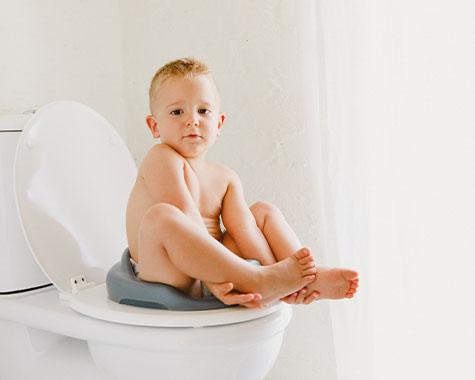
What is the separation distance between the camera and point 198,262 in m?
0.91

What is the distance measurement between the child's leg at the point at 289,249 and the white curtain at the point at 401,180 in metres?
0.18

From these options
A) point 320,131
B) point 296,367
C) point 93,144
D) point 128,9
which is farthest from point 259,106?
point 296,367

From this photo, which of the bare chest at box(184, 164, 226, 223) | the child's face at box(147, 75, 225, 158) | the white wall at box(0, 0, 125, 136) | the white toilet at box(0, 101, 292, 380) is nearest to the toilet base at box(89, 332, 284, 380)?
the white toilet at box(0, 101, 292, 380)

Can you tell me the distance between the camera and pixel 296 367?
144 centimetres

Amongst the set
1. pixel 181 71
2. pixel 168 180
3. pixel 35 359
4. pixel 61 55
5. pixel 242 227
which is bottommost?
pixel 35 359

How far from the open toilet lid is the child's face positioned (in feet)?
0.86

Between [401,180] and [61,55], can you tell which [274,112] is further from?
[61,55]

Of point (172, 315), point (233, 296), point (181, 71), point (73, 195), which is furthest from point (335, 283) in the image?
point (73, 195)

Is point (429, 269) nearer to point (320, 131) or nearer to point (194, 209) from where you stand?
point (320, 131)

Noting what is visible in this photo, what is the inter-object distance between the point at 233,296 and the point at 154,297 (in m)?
0.15

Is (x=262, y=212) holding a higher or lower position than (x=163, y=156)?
lower

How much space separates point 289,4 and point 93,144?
62 cm

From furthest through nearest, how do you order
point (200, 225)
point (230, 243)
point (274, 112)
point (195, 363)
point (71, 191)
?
point (274, 112), point (71, 191), point (230, 243), point (200, 225), point (195, 363)

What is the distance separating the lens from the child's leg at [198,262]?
2.97 ft
